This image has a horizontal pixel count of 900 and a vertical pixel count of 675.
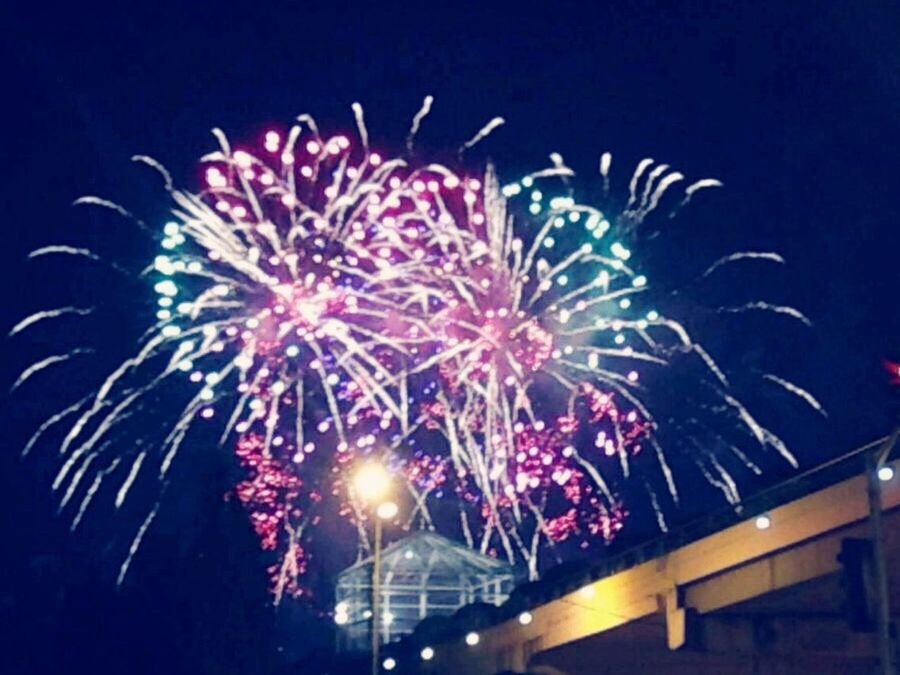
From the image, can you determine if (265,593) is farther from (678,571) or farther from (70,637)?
(678,571)

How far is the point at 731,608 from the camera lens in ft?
111

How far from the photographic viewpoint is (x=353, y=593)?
75.2 m

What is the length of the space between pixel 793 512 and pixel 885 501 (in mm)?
3046

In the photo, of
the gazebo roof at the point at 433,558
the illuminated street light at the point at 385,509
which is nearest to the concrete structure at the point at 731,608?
the illuminated street light at the point at 385,509

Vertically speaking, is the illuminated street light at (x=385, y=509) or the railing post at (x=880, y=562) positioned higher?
the illuminated street light at (x=385, y=509)

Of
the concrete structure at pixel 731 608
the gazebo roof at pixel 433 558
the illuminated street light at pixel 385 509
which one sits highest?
the gazebo roof at pixel 433 558

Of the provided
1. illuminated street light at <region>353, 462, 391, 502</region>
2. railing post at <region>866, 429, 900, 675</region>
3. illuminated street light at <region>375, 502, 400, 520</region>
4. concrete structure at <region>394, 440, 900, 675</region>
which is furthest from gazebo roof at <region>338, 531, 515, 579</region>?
railing post at <region>866, 429, 900, 675</region>

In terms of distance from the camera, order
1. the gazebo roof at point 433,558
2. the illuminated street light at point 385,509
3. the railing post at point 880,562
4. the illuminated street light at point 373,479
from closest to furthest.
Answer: the railing post at point 880,562
the illuminated street light at point 373,479
the illuminated street light at point 385,509
the gazebo roof at point 433,558

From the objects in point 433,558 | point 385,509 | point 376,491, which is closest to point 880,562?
point 376,491

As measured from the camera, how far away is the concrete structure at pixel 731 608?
29.1 meters

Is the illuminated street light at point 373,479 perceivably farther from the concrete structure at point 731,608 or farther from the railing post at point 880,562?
the railing post at point 880,562

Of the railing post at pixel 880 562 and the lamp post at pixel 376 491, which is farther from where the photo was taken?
the lamp post at pixel 376 491

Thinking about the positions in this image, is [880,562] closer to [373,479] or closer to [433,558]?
[373,479]

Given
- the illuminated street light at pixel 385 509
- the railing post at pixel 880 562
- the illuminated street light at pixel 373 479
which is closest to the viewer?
the railing post at pixel 880 562
